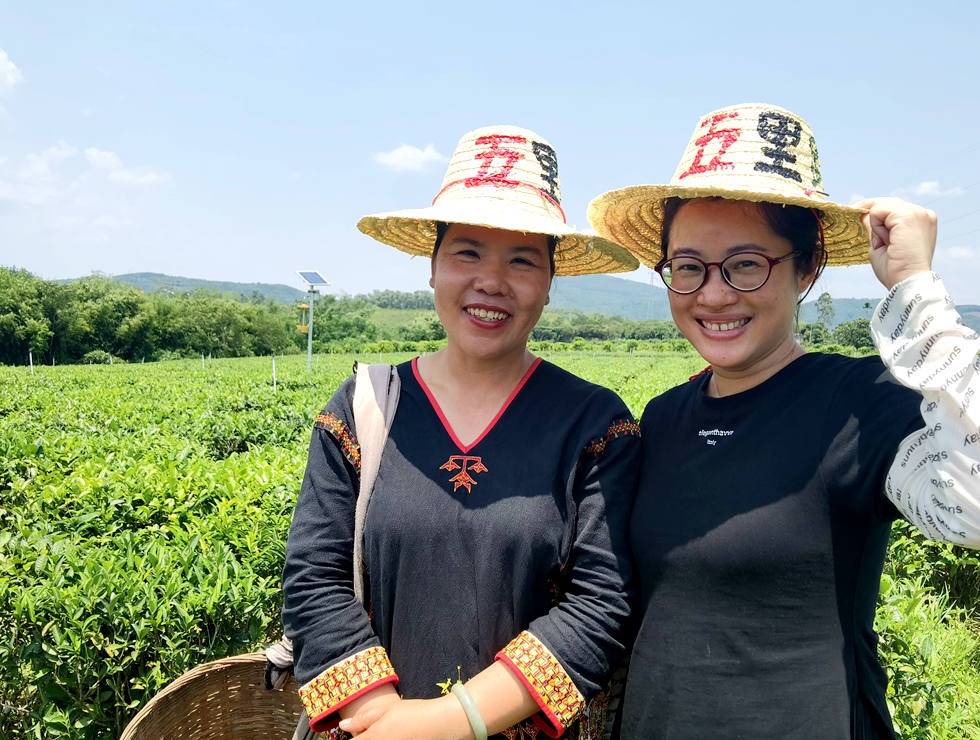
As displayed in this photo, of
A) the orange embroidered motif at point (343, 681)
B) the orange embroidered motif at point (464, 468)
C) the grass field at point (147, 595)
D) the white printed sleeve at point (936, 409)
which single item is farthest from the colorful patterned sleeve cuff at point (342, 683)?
the white printed sleeve at point (936, 409)

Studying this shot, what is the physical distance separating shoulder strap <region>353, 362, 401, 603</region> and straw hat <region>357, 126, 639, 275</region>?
18.0 inches

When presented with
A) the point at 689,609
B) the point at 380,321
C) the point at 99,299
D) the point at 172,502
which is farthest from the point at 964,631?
the point at 380,321

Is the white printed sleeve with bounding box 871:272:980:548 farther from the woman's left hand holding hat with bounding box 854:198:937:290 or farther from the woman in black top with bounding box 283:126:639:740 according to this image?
the woman in black top with bounding box 283:126:639:740

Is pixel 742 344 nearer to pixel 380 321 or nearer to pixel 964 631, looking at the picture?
pixel 964 631

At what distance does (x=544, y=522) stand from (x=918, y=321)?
89cm

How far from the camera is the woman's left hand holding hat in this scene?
127 cm

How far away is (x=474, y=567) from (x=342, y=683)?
408 mm

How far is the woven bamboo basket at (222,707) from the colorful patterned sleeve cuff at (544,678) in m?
1.13

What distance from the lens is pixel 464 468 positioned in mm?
1668

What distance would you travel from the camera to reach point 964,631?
13.8 ft

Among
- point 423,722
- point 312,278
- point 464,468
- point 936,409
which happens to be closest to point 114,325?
point 312,278

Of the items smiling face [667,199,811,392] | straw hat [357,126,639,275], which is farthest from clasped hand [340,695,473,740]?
straw hat [357,126,639,275]

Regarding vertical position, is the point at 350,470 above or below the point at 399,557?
above

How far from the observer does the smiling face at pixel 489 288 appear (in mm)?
1747
